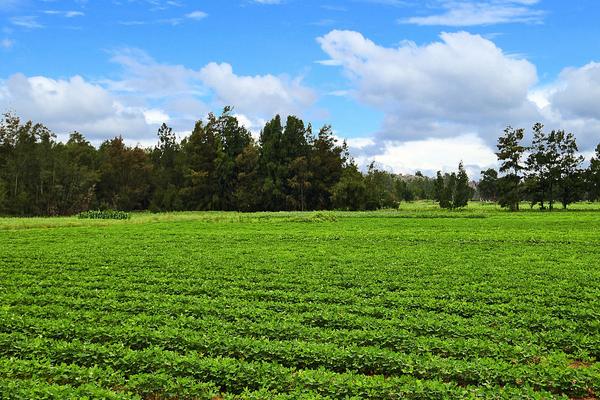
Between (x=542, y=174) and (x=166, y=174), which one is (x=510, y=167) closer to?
(x=542, y=174)

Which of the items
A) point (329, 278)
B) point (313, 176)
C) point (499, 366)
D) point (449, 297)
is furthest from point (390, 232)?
point (313, 176)

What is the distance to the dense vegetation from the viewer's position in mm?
81875

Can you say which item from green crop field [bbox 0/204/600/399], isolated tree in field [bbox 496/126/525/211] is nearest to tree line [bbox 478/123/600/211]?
isolated tree in field [bbox 496/126/525/211]

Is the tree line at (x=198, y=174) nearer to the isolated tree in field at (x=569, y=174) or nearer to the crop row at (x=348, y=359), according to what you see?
the isolated tree in field at (x=569, y=174)

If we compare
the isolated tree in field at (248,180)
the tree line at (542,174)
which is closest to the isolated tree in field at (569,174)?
the tree line at (542,174)

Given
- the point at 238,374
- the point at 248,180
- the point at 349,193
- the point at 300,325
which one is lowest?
the point at 238,374

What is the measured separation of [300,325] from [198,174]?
84.5 m

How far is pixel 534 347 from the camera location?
10.6 meters

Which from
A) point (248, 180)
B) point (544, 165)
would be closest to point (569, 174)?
point (544, 165)

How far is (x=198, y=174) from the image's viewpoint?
93.8 meters

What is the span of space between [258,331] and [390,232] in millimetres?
28828

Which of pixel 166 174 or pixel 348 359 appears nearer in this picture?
pixel 348 359

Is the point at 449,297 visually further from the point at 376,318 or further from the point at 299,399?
the point at 299,399

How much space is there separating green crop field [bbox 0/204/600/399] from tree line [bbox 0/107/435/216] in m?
64.5
